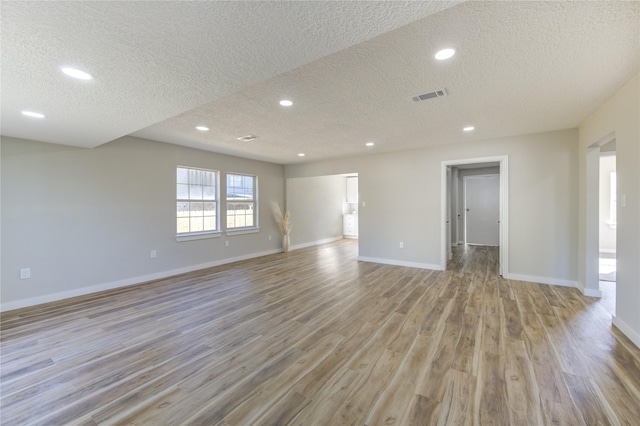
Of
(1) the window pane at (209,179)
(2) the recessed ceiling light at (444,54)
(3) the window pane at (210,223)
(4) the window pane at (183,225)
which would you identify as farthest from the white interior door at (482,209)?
(4) the window pane at (183,225)

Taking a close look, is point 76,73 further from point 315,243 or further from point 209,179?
point 315,243

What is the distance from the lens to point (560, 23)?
1.65 m

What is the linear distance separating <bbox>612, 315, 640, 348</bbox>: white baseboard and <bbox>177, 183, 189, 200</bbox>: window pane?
6405 mm

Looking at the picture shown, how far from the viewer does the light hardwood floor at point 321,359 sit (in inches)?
63.8

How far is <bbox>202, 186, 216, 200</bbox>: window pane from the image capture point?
18.6 feet

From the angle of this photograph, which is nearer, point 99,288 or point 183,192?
point 99,288

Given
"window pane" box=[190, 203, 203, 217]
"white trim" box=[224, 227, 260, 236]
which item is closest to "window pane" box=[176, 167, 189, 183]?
"window pane" box=[190, 203, 203, 217]

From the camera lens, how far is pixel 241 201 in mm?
6473

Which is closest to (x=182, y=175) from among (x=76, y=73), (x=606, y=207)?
(x=76, y=73)

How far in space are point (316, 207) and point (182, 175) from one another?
431 cm

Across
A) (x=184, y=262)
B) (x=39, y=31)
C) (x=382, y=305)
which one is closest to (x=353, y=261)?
(x=382, y=305)

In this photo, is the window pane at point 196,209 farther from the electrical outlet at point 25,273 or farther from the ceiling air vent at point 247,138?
the electrical outlet at point 25,273

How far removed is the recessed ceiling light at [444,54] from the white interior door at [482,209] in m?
7.17

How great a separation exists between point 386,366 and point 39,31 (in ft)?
9.77
